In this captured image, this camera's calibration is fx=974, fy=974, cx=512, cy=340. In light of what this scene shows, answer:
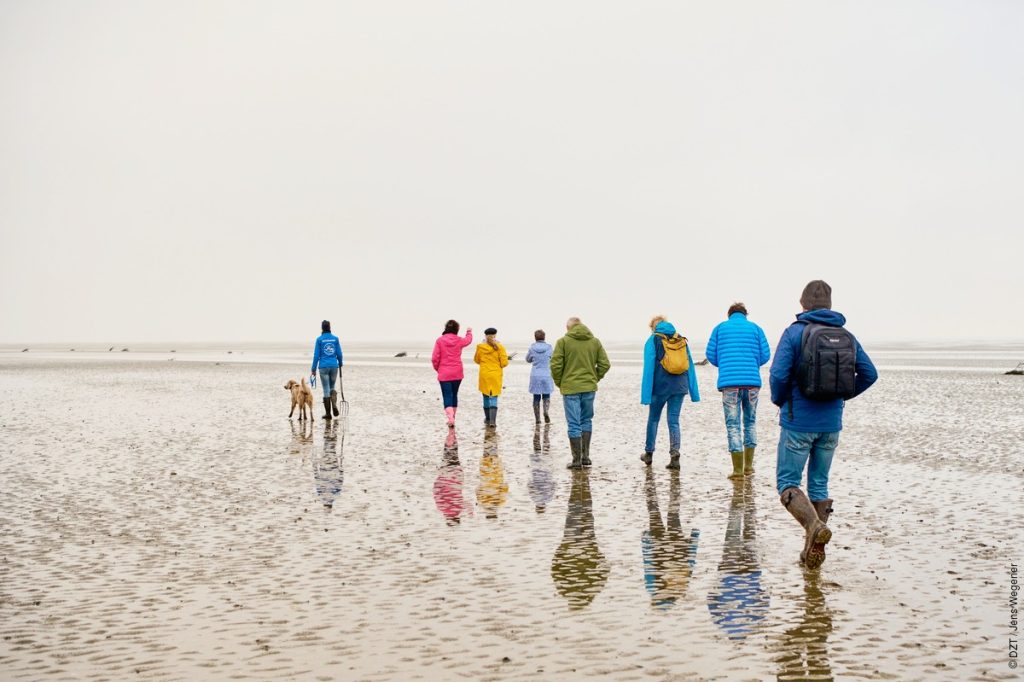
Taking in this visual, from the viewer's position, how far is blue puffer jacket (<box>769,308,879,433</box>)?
828 cm

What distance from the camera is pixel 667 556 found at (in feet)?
28.0

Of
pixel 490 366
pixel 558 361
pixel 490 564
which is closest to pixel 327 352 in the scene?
pixel 490 366

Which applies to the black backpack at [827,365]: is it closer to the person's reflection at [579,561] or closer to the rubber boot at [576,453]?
the person's reflection at [579,561]

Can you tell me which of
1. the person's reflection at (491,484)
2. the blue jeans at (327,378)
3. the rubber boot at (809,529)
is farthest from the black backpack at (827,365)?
the blue jeans at (327,378)

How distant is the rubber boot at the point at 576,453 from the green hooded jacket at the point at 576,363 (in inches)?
31.5

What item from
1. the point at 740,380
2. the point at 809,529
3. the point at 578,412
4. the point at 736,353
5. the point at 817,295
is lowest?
the point at 809,529

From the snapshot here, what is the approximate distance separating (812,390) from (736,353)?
5956 millimetres

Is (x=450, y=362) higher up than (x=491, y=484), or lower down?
higher up

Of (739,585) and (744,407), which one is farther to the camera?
(744,407)

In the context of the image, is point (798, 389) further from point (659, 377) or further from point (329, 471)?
point (329, 471)

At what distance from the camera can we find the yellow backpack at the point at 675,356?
14.3 metres

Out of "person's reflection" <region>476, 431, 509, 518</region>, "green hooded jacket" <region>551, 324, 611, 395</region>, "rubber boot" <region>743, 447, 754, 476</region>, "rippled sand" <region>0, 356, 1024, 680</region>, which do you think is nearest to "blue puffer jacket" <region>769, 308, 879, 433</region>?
"rippled sand" <region>0, 356, 1024, 680</region>

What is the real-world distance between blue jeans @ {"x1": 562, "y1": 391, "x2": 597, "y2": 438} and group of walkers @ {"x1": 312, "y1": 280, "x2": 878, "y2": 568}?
0.05 ft

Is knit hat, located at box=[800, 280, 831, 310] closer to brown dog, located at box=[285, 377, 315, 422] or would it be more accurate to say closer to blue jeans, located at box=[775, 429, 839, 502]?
blue jeans, located at box=[775, 429, 839, 502]
